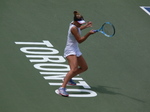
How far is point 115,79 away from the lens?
50.6ft

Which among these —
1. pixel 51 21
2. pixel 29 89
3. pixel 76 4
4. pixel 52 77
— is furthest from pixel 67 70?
pixel 76 4

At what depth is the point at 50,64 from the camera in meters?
15.8

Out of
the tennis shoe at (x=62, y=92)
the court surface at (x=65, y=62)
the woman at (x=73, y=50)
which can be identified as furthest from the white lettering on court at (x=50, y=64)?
the woman at (x=73, y=50)

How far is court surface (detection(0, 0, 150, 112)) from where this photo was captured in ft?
45.5

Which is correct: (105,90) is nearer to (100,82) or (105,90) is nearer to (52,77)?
(100,82)

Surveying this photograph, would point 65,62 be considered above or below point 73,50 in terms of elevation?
below

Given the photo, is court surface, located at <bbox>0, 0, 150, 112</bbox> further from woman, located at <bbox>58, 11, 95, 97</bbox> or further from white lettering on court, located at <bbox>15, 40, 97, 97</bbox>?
woman, located at <bbox>58, 11, 95, 97</bbox>

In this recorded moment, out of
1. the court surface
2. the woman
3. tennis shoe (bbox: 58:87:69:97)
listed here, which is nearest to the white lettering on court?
the court surface

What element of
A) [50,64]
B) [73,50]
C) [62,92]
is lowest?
[62,92]

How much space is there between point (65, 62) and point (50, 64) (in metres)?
0.49

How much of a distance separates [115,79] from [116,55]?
1540 mm

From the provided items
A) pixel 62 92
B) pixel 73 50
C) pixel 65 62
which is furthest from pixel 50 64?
pixel 62 92

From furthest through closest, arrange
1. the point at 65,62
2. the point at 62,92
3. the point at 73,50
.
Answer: the point at 65,62 < the point at 73,50 < the point at 62,92

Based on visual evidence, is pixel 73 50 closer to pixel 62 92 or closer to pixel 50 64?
pixel 62 92
